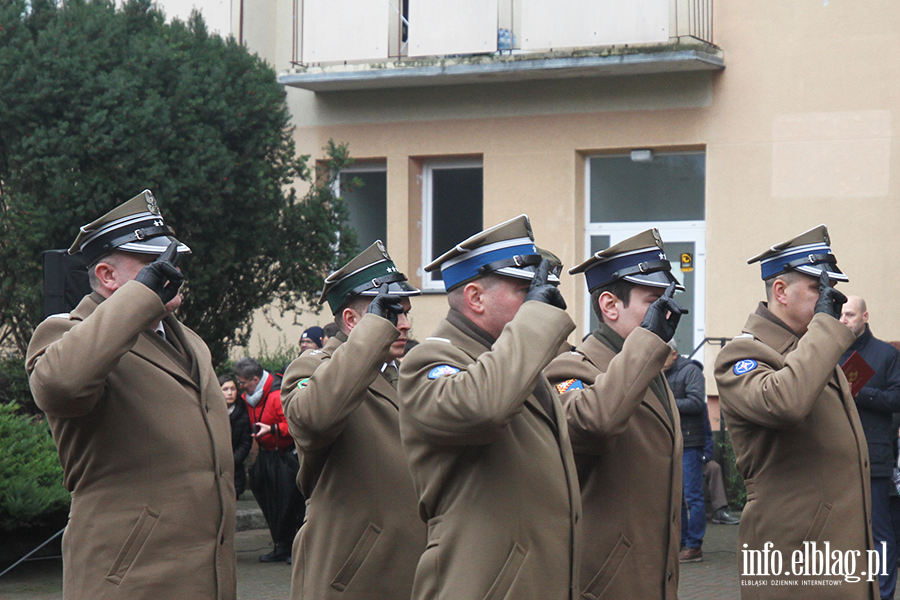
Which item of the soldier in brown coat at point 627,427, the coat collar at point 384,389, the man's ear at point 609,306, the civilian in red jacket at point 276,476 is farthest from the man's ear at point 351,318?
the civilian in red jacket at point 276,476

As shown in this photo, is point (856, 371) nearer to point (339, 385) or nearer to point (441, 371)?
point (339, 385)

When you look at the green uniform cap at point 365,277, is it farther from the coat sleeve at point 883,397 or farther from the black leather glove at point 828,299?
the coat sleeve at point 883,397

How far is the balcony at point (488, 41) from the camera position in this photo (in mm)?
14648

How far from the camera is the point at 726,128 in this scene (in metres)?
14.7

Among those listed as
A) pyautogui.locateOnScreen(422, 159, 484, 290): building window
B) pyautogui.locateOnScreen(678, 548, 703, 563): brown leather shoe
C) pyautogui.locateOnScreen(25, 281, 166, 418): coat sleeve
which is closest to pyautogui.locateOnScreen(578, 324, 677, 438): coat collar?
pyautogui.locateOnScreen(25, 281, 166, 418): coat sleeve

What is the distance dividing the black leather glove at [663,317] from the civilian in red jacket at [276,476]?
672cm

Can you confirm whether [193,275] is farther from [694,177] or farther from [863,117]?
[863,117]

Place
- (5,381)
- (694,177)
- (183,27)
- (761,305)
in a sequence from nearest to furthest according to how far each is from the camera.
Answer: (761,305) → (5,381) → (183,27) → (694,177)

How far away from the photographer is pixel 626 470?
4637 millimetres

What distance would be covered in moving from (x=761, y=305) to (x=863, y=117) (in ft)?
30.9

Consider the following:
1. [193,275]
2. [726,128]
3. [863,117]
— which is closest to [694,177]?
[726,128]

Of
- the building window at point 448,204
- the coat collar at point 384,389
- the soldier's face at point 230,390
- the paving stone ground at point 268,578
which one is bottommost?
the paving stone ground at point 268,578

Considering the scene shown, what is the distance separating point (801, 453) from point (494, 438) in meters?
1.78

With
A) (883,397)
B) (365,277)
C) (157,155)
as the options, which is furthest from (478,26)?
(365,277)
